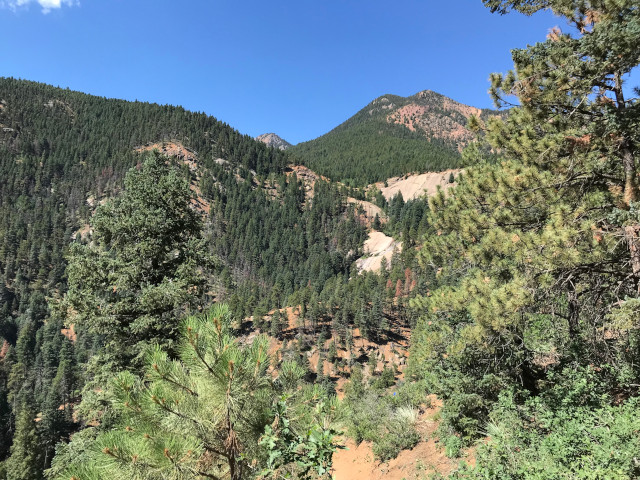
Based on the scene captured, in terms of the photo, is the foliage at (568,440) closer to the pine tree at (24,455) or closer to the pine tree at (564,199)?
the pine tree at (564,199)

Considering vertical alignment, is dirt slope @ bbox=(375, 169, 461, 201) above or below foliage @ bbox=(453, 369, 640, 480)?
above

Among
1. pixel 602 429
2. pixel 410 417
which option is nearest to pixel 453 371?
pixel 410 417

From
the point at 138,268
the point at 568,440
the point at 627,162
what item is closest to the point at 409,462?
the point at 568,440

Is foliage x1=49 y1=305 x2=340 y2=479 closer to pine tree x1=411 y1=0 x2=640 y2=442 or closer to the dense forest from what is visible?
the dense forest

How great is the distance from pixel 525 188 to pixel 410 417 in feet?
28.6

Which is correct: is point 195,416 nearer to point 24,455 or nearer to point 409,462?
point 409,462

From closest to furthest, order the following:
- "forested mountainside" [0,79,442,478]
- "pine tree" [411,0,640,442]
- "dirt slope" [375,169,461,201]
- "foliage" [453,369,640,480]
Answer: "foliage" [453,369,640,480] < "pine tree" [411,0,640,442] < "forested mountainside" [0,79,442,478] < "dirt slope" [375,169,461,201]

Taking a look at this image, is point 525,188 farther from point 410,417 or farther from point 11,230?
point 11,230

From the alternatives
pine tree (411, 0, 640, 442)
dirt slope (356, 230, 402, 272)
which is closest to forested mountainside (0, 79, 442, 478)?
dirt slope (356, 230, 402, 272)

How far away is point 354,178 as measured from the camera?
561ft

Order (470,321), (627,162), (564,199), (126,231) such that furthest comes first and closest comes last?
(126,231) → (470,321) → (564,199) → (627,162)

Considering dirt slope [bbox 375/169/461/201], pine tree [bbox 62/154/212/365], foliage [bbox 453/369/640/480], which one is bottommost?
foliage [bbox 453/369/640/480]

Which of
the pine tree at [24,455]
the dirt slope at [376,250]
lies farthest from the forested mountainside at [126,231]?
the dirt slope at [376,250]

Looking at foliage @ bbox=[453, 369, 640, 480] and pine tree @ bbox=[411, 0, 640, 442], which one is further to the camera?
pine tree @ bbox=[411, 0, 640, 442]
